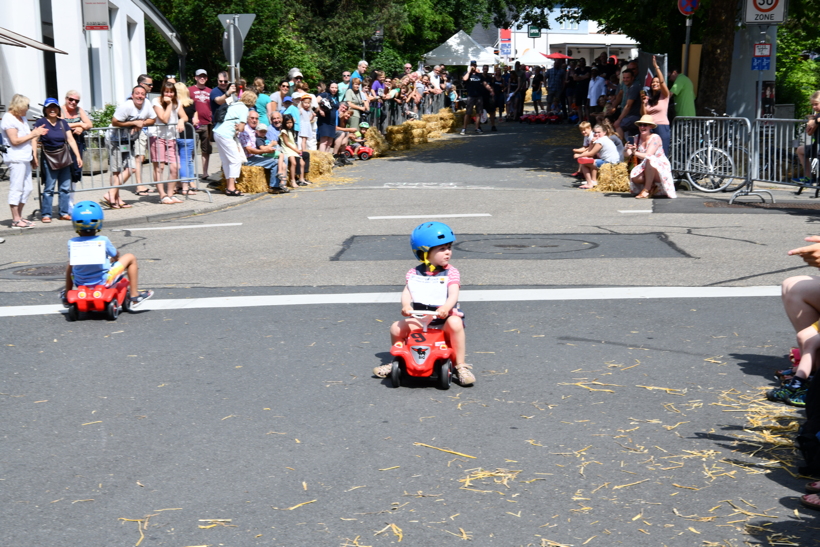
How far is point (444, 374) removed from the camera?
6.19 meters

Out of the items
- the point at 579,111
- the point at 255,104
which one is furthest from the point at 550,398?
the point at 579,111

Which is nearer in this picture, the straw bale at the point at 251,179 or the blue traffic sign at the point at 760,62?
the straw bale at the point at 251,179

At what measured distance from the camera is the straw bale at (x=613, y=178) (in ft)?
56.4

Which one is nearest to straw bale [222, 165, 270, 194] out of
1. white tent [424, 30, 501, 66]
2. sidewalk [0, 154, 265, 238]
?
sidewalk [0, 154, 265, 238]

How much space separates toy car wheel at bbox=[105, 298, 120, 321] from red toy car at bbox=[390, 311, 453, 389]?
10.0 feet

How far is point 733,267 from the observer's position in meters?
10.2

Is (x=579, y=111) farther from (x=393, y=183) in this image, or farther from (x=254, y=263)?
(x=254, y=263)

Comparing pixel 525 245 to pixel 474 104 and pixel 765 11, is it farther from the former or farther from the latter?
pixel 474 104

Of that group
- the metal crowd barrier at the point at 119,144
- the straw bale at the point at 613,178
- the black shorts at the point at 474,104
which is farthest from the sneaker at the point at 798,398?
the black shorts at the point at 474,104

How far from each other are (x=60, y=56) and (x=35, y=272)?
13.4 meters

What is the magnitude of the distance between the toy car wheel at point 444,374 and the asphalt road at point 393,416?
0.20 feet

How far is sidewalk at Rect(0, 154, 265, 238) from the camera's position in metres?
14.0

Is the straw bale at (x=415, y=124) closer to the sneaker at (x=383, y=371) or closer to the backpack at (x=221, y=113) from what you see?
the backpack at (x=221, y=113)

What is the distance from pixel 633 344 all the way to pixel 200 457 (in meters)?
3.43
